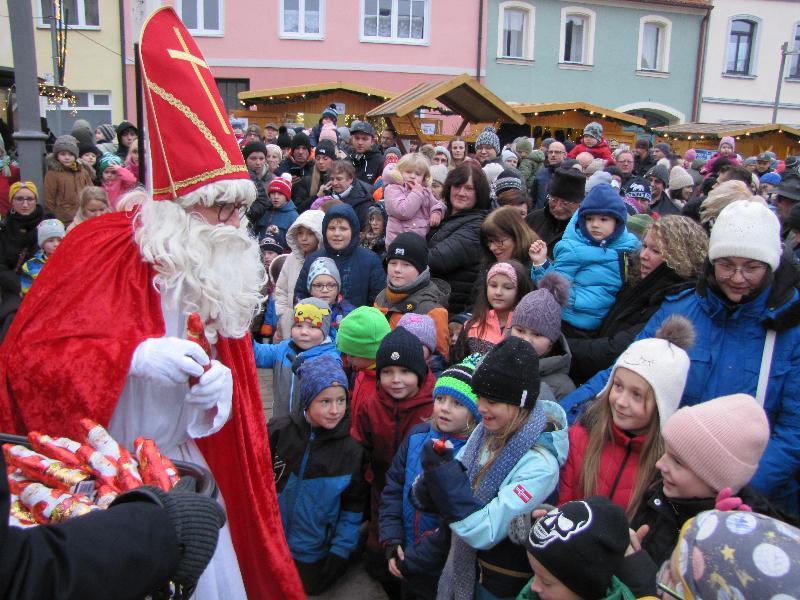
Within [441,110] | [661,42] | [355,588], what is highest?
[661,42]

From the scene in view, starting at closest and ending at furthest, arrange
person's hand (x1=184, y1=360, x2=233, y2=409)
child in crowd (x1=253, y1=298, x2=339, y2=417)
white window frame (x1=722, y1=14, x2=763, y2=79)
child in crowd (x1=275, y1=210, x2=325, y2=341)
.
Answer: person's hand (x1=184, y1=360, x2=233, y2=409), child in crowd (x1=253, y1=298, x2=339, y2=417), child in crowd (x1=275, y1=210, x2=325, y2=341), white window frame (x1=722, y1=14, x2=763, y2=79)

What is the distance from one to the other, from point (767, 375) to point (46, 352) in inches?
102

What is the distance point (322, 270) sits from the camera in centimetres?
444

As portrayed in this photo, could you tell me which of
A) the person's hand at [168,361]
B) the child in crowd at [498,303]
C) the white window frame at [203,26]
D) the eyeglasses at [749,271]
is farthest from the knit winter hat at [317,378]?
the white window frame at [203,26]

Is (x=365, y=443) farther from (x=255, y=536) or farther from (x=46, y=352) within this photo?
(x=46, y=352)

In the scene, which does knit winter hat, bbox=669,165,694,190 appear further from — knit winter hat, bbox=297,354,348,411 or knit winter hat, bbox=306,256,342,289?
knit winter hat, bbox=297,354,348,411

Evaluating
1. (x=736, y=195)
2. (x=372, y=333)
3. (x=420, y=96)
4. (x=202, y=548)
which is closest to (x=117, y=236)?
(x=202, y=548)

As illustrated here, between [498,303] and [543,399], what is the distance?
3.48 feet

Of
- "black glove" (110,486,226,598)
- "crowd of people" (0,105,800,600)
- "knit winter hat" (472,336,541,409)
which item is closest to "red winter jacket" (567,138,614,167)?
"crowd of people" (0,105,800,600)

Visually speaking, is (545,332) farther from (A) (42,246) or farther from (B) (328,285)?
(A) (42,246)

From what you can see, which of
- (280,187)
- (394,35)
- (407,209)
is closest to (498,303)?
(407,209)

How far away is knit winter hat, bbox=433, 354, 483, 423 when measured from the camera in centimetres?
288

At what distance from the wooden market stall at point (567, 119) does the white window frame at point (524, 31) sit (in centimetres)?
724

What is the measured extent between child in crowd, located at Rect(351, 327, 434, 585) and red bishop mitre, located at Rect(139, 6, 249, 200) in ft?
4.18
